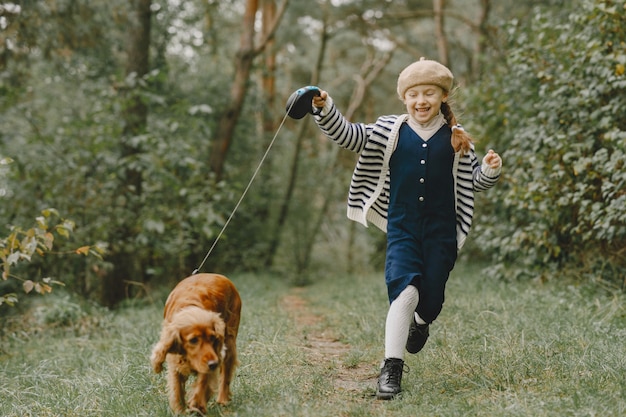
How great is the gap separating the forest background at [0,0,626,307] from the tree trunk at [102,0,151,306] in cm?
3

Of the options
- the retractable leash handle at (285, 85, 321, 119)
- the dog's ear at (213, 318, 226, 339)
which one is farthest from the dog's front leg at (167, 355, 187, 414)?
the retractable leash handle at (285, 85, 321, 119)

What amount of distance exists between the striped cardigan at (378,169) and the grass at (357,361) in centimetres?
96

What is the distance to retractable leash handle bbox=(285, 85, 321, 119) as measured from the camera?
158 inches

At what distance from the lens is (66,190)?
9.20 meters

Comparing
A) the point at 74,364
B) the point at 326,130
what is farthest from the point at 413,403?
the point at 74,364

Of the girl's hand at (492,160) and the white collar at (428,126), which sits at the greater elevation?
the white collar at (428,126)

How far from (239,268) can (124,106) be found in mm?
6634

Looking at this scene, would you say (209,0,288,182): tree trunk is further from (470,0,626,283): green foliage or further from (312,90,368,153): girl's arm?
(312,90,368,153): girl's arm

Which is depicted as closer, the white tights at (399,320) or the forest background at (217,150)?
the white tights at (399,320)

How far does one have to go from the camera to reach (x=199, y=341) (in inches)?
133

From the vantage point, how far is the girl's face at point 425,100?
4.11 metres

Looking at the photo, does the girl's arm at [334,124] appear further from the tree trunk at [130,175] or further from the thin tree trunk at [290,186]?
the thin tree trunk at [290,186]

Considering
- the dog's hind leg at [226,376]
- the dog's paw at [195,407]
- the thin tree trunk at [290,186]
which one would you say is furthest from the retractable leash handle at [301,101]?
the thin tree trunk at [290,186]

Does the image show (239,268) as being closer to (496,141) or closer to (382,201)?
(496,141)
